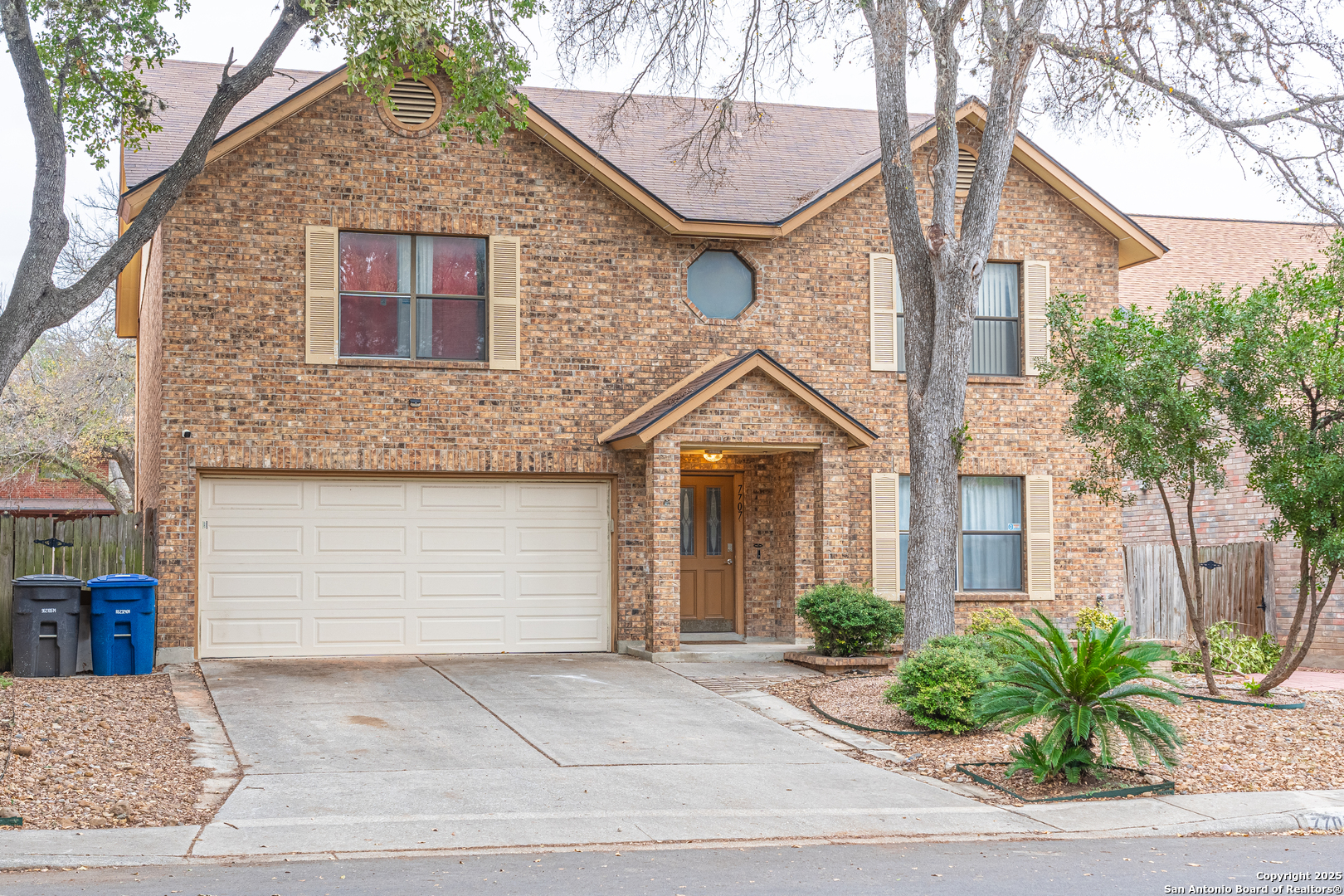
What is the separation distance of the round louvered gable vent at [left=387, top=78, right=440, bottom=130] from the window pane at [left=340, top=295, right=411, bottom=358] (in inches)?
85.1

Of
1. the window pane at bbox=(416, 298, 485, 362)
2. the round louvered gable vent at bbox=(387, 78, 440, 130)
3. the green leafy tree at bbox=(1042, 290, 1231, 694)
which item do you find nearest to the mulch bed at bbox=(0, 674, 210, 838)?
the window pane at bbox=(416, 298, 485, 362)

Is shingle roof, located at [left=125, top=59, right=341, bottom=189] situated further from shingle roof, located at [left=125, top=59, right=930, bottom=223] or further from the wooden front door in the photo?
→ the wooden front door

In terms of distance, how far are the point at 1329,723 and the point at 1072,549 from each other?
583 cm

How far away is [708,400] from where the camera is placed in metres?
14.6

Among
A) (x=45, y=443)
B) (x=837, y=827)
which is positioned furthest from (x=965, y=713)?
(x=45, y=443)

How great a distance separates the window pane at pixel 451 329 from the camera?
14.9 meters

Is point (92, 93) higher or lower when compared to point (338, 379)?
higher

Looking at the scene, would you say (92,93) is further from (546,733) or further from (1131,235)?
(1131,235)

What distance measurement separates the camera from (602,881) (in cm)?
628

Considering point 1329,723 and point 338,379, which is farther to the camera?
point 338,379

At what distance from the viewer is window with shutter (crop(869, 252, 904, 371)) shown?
53.2ft

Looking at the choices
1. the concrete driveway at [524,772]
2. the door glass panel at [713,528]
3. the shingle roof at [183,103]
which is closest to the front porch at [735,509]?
the door glass panel at [713,528]

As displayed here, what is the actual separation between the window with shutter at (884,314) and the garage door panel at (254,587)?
310 inches

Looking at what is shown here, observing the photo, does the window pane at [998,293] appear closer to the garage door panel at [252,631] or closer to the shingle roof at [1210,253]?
the shingle roof at [1210,253]
